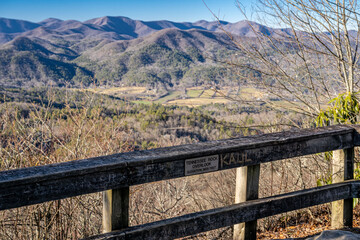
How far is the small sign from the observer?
1.75m

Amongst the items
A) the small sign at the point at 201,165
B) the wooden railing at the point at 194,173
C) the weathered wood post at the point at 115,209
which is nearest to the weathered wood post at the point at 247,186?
the wooden railing at the point at 194,173

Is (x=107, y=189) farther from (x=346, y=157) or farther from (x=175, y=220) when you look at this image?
(x=346, y=157)

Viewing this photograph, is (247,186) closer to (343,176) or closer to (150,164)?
(150,164)

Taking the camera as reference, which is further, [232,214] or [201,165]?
[232,214]

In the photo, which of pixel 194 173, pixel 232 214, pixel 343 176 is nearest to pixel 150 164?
pixel 194 173

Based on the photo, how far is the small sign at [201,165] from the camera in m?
1.75

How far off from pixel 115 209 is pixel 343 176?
1.72m

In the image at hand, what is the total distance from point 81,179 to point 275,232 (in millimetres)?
2348

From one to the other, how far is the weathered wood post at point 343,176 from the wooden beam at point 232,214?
3.0 inches

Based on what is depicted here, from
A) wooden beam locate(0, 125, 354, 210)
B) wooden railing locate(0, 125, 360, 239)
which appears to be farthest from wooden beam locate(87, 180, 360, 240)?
wooden beam locate(0, 125, 354, 210)

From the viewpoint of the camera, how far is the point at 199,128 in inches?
1586

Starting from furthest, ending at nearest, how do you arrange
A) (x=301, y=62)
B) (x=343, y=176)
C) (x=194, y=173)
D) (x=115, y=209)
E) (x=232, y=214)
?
(x=301, y=62) < (x=343, y=176) < (x=232, y=214) < (x=194, y=173) < (x=115, y=209)

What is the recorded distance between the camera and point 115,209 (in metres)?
1.59

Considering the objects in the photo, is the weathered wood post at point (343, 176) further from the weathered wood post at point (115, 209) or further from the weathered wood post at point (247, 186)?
the weathered wood post at point (115, 209)
